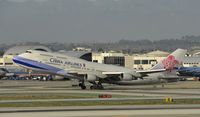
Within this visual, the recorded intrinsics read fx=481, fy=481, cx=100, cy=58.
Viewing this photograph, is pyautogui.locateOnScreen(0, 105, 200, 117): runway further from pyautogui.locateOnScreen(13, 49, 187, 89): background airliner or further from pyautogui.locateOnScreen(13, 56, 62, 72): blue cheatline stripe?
pyautogui.locateOnScreen(13, 56, 62, 72): blue cheatline stripe

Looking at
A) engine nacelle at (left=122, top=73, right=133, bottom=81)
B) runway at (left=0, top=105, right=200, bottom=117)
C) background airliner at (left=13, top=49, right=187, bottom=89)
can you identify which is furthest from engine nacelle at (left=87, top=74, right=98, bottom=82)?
runway at (left=0, top=105, right=200, bottom=117)

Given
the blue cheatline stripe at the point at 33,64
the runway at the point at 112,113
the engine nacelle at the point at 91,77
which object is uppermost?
the blue cheatline stripe at the point at 33,64

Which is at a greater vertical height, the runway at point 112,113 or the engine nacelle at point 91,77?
the engine nacelle at point 91,77

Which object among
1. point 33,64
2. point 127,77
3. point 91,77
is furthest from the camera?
point 33,64

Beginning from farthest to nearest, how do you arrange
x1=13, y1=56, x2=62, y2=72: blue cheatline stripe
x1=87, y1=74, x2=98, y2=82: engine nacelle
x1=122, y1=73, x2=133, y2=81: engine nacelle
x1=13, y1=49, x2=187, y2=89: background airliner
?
x1=13, y1=56, x2=62, y2=72: blue cheatline stripe → x1=13, y1=49, x2=187, y2=89: background airliner → x1=122, y1=73, x2=133, y2=81: engine nacelle → x1=87, y1=74, x2=98, y2=82: engine nacelle

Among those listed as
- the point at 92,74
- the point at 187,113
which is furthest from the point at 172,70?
the point at 187,113

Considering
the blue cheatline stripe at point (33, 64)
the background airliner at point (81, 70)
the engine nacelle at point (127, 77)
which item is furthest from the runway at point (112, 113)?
the blue cheatline stripe at point (33, 64)

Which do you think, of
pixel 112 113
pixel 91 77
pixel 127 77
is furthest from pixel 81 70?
pixel 112 113

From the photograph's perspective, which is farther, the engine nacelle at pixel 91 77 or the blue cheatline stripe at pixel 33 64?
the blue cheatline stripe at pixel 33 64

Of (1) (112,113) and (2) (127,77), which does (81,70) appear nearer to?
(2) (127,77)

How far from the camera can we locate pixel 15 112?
38312mm

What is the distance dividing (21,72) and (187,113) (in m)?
150

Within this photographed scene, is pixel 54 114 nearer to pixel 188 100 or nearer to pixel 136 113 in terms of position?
pixel 136 113

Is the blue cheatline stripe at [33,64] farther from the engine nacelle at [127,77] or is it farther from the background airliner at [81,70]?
the engine nacelle at [127,77]
